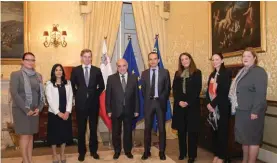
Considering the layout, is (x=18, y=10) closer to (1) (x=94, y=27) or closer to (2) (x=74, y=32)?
(2) (x=74, y=32)

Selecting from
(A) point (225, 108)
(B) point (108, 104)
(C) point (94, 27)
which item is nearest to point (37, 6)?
(C) point (94, 27)

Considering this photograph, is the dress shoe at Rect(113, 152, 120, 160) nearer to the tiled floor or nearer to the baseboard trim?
the tiled floor

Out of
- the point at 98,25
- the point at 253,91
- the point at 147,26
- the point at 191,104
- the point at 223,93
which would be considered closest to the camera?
the point at 253,91

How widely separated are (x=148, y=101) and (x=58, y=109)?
134cm

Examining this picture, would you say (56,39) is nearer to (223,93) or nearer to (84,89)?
(84,89)

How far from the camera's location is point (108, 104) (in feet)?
13.0

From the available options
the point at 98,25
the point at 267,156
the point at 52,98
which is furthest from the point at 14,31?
the point at 267,156

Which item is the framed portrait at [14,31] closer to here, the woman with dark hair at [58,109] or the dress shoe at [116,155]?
the woman with dark hair at [58,109]

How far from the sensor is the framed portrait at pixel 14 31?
16.1ft

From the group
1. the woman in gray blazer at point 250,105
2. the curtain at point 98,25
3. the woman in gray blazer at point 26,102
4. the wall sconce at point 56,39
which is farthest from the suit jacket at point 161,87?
the wall sconce at point 56,39

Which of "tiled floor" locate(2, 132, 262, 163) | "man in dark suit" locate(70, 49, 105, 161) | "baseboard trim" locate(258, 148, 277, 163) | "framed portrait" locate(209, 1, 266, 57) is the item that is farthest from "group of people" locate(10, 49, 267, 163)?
"framed portrait" locate(209, 1, 266, 57)

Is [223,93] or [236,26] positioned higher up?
[236,26]

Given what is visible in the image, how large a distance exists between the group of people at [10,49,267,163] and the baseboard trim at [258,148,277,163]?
2.67 ft

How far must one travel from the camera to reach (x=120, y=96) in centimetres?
392
